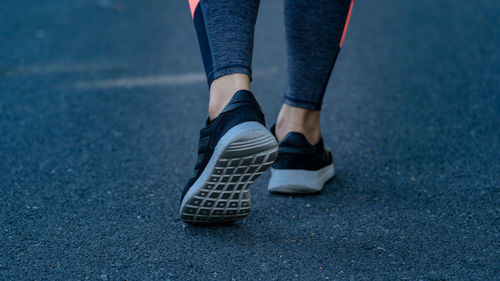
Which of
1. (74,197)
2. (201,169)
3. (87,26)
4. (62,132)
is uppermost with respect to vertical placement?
(201,169)

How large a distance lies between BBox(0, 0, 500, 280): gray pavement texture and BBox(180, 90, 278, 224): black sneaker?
107 millimetres

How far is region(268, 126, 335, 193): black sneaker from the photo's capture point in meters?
1.53

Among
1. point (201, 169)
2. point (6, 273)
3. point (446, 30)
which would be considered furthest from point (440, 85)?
point (6, 273)

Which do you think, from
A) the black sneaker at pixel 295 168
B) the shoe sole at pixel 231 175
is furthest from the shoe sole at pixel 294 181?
the shoe sole at pixel 231 175

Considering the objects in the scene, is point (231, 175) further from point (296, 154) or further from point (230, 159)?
point (296, 154)

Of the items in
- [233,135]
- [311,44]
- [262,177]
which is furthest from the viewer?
[262,177]

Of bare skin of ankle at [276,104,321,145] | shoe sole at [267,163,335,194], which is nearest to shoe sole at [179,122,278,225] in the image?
shoe sole at [267,163,335,194]

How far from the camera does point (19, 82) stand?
2.61 m

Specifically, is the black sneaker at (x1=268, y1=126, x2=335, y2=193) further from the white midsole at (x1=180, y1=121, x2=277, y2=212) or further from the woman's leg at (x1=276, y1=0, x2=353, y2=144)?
the white midsole at (x1=180, y1=121, x2=277, y2=212)

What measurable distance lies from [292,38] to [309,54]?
2.6 inches

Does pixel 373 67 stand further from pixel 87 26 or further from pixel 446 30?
pixel 87 26

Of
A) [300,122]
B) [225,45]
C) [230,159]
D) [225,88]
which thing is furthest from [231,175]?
[300,122]

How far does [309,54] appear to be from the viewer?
4.94ft

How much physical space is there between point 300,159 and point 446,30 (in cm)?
248
